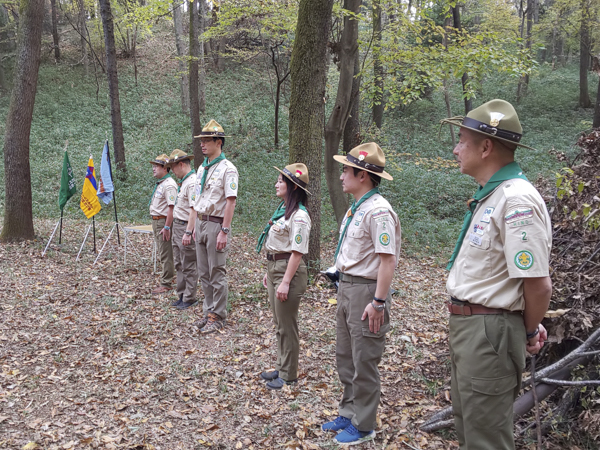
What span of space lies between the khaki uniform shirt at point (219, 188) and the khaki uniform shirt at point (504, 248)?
12.4ft


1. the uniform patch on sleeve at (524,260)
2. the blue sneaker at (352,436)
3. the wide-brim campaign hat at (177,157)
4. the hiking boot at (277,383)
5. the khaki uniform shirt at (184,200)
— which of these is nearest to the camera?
the uniform patch on sleeve at (524,260)

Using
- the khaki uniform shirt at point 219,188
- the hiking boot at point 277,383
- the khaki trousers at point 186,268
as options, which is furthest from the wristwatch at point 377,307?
the khaki trousers at point 186,268

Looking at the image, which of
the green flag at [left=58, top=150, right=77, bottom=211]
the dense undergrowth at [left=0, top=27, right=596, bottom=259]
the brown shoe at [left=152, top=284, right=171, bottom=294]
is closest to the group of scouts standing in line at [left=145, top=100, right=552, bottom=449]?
the brown shoe at [left=152, top=284, right=171, bottom=294]

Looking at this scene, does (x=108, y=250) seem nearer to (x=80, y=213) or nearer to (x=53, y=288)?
(x=53, y=288)

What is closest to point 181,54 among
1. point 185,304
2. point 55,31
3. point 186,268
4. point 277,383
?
point 55,31

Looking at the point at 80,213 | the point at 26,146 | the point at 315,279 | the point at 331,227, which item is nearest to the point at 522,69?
the point at 331,227

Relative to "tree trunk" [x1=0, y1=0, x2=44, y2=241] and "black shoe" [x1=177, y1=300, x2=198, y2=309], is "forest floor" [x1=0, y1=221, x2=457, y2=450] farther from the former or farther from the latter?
"tree trunk" [x1=0, y1=0, x2=44, y2=241]

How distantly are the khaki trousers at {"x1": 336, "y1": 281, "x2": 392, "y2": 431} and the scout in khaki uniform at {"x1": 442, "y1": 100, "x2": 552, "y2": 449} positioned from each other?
949mm

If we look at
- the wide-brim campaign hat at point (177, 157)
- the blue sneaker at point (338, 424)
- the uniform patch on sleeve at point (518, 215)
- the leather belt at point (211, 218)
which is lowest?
the blue sneaker at point (338, 424)

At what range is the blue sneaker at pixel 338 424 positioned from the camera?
3695mm

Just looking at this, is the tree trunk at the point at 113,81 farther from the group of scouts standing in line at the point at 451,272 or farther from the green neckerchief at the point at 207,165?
the group of scouts standing in line at the point at 451,272

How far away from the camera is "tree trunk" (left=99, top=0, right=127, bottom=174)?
15.0 metres

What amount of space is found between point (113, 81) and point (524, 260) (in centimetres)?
1625

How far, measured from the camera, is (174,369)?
489 cm
